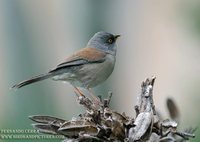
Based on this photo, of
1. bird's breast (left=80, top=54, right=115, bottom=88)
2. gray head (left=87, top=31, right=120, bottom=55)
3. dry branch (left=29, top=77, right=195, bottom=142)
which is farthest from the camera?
gray head (left=87, top=31, right=120, bottom=55)

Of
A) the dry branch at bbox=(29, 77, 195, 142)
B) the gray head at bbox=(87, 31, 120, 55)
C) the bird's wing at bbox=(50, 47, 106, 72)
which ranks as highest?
the dry branch at bbox=(29, 77, 195, 142)

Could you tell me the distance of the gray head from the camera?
4.26 meters

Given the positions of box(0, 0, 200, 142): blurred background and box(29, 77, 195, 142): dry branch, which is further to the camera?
box(0, 0, 200, 142): blurred background

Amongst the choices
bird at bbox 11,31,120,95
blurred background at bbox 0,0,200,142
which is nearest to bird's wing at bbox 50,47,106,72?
bird at bbox 11,31,120,95

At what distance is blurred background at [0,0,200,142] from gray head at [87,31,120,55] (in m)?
3.58

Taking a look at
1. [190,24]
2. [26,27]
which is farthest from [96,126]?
[26,27]

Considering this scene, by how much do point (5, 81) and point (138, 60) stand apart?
321cm

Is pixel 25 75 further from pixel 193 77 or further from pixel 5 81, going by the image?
pixel 193 77

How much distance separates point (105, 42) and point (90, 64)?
19cm

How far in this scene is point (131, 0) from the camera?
1278 centimetres

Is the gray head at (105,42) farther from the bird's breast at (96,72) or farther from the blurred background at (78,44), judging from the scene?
the blurred background at (78,44)

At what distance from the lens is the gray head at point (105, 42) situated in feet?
14.0

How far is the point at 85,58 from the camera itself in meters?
4.22

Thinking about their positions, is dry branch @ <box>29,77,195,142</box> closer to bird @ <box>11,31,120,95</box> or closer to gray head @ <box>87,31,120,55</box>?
bird @ <box>11,31,120,95</box>
